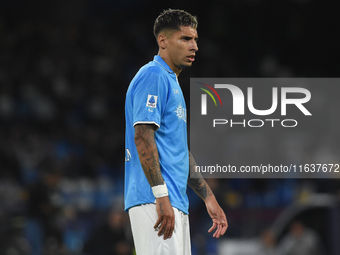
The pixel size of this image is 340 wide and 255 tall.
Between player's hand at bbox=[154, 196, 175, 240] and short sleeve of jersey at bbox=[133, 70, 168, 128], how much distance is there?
0.48 m

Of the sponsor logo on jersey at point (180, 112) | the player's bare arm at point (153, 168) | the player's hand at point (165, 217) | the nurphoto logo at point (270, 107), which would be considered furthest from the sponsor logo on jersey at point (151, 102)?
the nurphoto logo at point (270, 107)

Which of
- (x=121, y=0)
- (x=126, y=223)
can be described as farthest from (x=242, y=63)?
(x=126, y=223)

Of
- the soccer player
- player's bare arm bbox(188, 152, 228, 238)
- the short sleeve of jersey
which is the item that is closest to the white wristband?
the soccer player

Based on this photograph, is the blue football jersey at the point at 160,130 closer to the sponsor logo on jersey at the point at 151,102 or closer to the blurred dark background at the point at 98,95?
the sponsor logo on jersey at the point at 151,102

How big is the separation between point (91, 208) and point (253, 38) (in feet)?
29.6

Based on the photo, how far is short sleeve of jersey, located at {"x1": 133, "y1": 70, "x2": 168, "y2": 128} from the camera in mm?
3514

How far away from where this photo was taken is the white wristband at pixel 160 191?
3.43m

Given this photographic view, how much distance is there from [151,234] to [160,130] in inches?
26.0

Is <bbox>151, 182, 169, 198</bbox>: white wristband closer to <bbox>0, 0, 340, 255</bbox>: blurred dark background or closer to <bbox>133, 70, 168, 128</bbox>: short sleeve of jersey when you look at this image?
<bbox>133, 70, 168, 128</bbox>: short sleeve of jersey

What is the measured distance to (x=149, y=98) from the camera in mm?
3549

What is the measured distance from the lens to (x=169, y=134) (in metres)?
3.67

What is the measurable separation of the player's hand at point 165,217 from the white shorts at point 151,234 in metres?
0.05

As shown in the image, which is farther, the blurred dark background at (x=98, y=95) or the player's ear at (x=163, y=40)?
the blurred dark background at (x=98, y=95)

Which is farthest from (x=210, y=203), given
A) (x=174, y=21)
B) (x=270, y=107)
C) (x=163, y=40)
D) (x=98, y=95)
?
(x=98, y=95)
